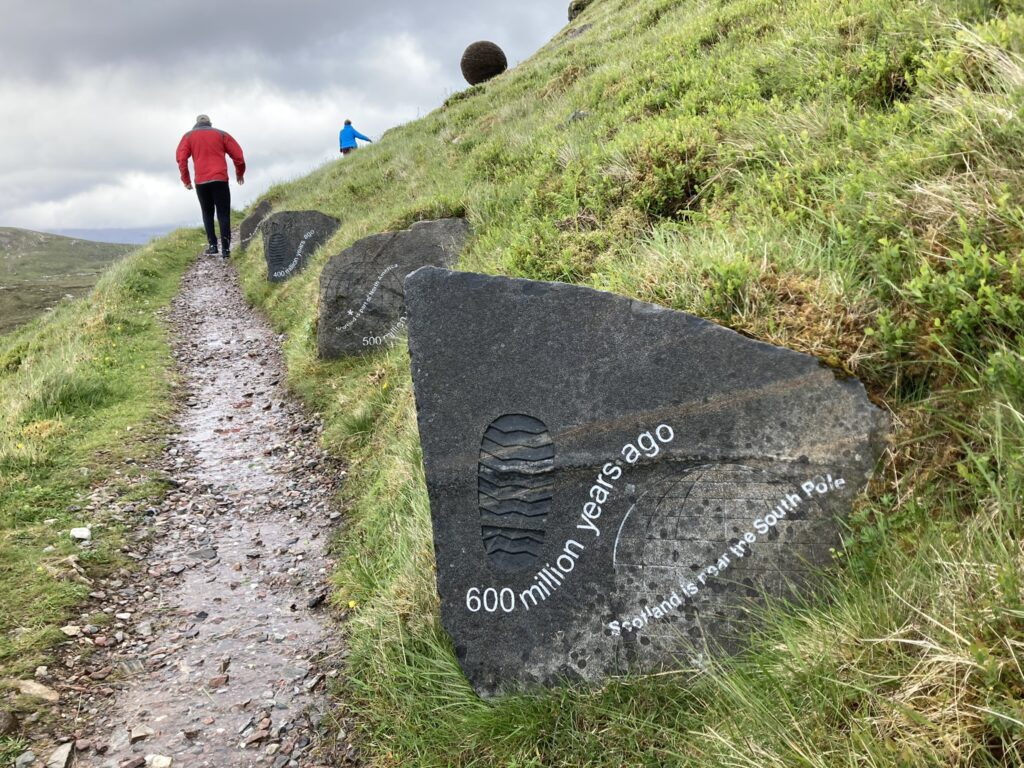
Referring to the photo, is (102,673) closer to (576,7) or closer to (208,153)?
(208,153)

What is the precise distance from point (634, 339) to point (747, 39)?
6.58 meters

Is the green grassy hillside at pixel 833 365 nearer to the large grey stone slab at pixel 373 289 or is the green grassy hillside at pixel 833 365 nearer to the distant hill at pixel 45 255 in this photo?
the large grey stone slab at pixel 373 289

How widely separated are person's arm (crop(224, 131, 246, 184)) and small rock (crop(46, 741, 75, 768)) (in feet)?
61.7

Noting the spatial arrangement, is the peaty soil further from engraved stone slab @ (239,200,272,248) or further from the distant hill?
the distant hill

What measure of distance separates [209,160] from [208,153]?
24cm

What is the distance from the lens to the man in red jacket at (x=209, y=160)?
1889 cm

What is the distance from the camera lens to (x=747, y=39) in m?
8.09

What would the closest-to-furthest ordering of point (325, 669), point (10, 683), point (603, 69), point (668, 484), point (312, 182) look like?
1. point (668, 484)
2. point (10, 683)
3. point (325, 669)
4. point (603, 69)
5. point (312, 182)

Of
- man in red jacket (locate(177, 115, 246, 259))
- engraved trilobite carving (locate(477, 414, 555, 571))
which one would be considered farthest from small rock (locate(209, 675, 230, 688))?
man in red jacket (locate(177, 115, 246, 259))

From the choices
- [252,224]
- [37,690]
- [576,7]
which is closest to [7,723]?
[37,690]

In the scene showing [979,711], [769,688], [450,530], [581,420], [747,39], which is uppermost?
[747,39]

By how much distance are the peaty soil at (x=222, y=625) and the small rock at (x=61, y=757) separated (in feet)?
0.22

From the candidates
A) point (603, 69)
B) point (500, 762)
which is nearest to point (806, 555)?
point (500, 762)

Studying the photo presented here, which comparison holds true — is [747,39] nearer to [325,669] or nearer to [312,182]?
[325,669]
